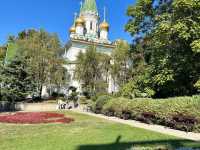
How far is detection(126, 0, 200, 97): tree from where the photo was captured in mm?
21234

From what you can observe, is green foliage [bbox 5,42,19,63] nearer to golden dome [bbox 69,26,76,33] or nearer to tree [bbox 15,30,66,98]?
tree [bbox 15,30,66,98]

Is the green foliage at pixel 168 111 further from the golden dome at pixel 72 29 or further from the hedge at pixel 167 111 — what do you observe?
the golden dome at pixel 72 29

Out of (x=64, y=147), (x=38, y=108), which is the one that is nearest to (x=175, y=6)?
(x=64, y=147)

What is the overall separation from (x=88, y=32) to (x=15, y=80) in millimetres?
41824

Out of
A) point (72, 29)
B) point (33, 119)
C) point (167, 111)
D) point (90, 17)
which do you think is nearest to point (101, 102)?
point (33, 119)

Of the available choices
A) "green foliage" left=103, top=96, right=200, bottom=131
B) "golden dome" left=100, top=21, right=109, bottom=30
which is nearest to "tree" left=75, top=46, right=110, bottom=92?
"golden dome" left=100, top=21, right=109, bottom=30

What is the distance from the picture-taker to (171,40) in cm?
2316

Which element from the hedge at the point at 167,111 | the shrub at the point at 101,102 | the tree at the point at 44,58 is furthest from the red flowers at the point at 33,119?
the tree at the point at 44,58

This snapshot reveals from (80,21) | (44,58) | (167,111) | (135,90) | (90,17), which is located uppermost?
(90,17)

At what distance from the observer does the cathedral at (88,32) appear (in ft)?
241

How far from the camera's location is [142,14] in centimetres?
2723

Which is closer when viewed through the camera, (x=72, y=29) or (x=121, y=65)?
(x=121, y=65)

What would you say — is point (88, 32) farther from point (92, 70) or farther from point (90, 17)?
point (92, 70)

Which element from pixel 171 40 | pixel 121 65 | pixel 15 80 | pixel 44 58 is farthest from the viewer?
pixel 121 65
